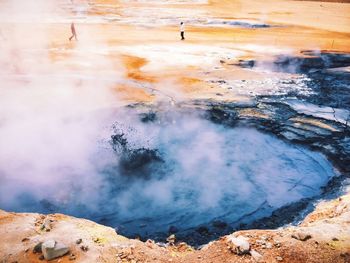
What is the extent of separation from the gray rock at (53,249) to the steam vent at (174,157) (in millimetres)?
11

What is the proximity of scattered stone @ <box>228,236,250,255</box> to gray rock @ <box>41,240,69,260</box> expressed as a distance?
5.75 feet

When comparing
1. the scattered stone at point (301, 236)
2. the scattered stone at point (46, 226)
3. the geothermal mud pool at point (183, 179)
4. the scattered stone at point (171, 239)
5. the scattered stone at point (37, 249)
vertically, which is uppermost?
the scattered stone at point (301, 236)

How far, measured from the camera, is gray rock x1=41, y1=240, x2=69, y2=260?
337cm

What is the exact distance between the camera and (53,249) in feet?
A: 11.2

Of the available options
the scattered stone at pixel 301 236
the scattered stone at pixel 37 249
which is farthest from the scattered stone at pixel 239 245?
the scattered stone at pixel 37 249

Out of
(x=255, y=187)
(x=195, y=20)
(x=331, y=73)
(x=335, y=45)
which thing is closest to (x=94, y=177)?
(x=255, y=187)

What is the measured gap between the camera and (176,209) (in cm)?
533

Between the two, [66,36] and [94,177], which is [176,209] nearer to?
[94,177]

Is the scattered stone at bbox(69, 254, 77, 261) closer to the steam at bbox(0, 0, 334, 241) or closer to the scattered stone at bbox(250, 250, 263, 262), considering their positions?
the steam at bbox(0, 0, 334, 241)

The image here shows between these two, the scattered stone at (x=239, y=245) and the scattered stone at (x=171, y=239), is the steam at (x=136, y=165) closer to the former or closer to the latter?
the scattered stone at (x=171, y=239)

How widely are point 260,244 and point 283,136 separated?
3.89 meters

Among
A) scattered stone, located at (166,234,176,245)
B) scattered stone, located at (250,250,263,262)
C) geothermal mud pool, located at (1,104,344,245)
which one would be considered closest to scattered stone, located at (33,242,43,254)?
geothermal mud pool, located at (1,104,344,245)

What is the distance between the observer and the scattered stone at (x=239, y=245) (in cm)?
350

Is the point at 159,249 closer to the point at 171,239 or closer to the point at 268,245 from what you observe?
the point at 171,239
